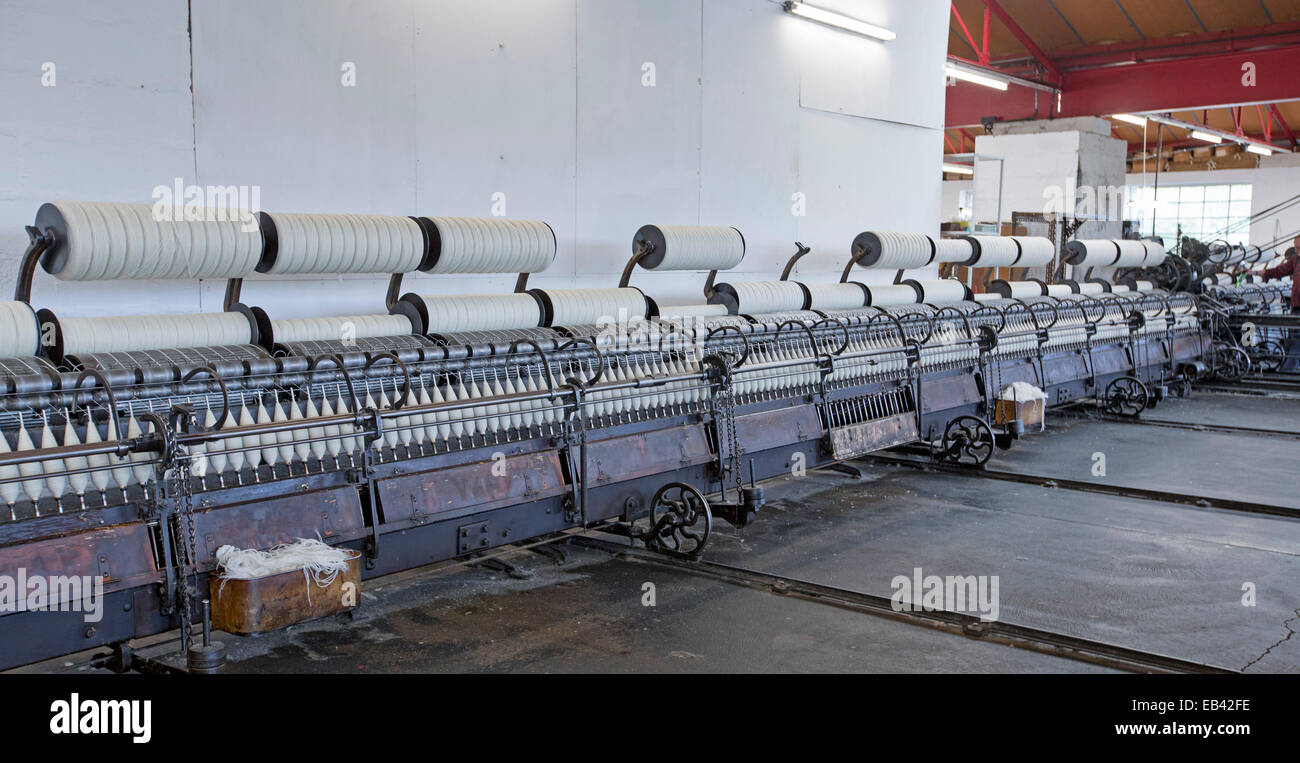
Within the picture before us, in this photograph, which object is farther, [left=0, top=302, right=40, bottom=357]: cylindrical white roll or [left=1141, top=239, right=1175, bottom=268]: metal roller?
[left=1141, top=239, right=1175, bottom=268]: metal roller

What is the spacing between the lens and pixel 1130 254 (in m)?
12.1

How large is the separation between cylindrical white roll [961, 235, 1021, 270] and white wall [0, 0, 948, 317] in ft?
4.20

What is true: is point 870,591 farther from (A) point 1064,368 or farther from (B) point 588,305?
(A) point 1064,368

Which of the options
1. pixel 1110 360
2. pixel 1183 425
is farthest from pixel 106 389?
pixel 1110 360

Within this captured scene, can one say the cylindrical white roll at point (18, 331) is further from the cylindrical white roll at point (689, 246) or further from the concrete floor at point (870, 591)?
the cylindrical white roll at point (689, 246)

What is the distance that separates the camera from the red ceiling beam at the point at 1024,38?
15291 mm

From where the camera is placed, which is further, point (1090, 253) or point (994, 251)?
point (1090, 253)

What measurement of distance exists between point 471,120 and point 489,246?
144 cm

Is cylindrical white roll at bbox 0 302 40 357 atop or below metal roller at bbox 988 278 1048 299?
below

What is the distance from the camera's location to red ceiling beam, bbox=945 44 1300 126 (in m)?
14.4

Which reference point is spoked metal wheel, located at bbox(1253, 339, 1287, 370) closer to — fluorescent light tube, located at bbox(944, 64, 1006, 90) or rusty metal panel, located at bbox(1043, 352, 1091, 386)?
fluorescent light tube, located at bbox(944, 64, 1006, 90)

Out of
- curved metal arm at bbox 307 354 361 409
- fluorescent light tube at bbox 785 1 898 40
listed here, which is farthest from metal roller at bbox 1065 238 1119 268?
curved metal arm at bbox 307 354 361 409

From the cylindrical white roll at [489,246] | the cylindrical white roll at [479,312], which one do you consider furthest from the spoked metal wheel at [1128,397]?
the cylindrical white roll at [479,312]
